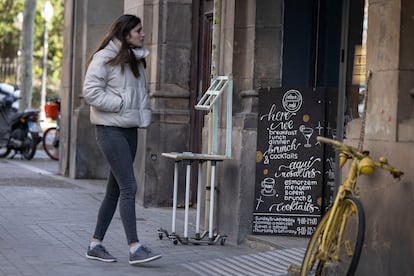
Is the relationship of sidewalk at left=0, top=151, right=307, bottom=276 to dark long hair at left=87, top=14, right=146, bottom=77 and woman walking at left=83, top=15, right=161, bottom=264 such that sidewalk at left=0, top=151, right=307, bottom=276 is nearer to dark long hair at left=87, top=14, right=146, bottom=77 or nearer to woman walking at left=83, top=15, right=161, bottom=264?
woman walking at left=83, top=15, right=161, bottom=264

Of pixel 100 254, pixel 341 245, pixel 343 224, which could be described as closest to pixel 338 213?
pixel 343 224

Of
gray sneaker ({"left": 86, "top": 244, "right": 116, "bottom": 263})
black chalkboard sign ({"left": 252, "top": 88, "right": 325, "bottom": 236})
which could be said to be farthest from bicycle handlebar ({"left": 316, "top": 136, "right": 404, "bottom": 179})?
black chalkboard sign ({"left": 252, "top": 88, "right": 325, "bottom": 236})

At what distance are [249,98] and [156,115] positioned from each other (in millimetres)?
2935

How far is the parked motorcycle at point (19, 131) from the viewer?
2083 centimetres

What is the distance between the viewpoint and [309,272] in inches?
264

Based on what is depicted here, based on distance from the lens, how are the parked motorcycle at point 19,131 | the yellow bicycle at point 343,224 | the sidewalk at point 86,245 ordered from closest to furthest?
the yellow bicycle at point 343,224 → the sidewalk at point 86,245 → the parked motorcycle at point 19,131

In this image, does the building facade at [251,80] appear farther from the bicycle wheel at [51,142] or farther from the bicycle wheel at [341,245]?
the bicycle wheel at [51,142]

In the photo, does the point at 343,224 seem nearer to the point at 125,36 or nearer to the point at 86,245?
the point at 125,36

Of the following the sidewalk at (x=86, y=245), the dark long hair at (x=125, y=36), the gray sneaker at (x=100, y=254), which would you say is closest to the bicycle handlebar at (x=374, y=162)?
the sidewalk at (x=86, y=245)

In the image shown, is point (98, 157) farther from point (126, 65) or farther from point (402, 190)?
point (402, 190)

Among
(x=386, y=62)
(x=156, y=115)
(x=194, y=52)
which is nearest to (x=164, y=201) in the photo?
(x=156, y=115)

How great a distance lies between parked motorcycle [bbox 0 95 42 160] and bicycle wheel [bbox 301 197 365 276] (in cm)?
1477

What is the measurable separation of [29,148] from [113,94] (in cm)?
1315

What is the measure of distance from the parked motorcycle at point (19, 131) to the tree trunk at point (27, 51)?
7.84 metres
